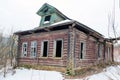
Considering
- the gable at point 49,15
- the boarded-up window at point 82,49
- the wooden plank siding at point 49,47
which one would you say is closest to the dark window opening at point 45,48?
the wooden plank siding at point 49,47

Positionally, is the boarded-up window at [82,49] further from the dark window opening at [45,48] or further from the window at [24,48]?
the window at [24,48]

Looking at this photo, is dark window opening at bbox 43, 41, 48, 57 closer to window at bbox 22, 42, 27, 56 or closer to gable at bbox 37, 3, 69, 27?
gable at bbox 37, 3, 69, 27

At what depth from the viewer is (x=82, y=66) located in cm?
1582

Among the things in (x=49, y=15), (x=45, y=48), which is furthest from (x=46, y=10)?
(x=45, y=48)

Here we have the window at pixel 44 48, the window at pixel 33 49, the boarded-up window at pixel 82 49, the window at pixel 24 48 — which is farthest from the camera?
the window at pixel 24 48

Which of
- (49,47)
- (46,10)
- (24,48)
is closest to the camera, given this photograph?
(49,47)

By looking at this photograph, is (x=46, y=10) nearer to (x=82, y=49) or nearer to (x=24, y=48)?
(x=24, y=48)

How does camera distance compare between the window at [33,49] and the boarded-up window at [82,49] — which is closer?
the boarded-up window at [82,49]

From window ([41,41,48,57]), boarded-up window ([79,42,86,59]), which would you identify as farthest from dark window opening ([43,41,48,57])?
boarded-up window ([79,42,86,59])

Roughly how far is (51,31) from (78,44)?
9.09 feet

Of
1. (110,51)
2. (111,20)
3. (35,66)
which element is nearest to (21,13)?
(110,51)

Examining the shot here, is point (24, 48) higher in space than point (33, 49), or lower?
higher

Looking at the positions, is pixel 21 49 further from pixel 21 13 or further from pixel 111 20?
pixel 21 13

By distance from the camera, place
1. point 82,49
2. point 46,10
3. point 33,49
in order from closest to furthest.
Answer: point 82,49 → point 33,49 → point 46,10
